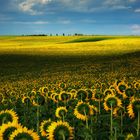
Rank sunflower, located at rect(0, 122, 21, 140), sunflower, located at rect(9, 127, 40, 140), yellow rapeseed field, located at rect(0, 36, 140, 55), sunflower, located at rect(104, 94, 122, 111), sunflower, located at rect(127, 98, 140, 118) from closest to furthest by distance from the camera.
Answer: sunflower, located at rect(9, 127, 40, 140) < sunflower, located at rect(0, 122, 21, 140) < sunflower, located at rect(127, 98, 140, 118) < sunflower, located at rect(104, 94, 122, 111) < yellow rapeseed field, located at rect(0, 36, 140, 55)

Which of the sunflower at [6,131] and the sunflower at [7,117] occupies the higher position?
the sunflower at [6,131]

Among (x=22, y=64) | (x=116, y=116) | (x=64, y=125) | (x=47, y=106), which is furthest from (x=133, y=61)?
(x=64, y=125)

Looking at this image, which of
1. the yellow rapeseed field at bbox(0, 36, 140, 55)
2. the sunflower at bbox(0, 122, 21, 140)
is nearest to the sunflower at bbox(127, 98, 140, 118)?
the sunflower at bbox(0, 122, 21, 140)

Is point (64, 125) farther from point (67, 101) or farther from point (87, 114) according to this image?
point (67, 101)

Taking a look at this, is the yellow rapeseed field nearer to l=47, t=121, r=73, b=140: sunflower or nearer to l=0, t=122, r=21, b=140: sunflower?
l=47, t=121, r=73, b=140: sunflower

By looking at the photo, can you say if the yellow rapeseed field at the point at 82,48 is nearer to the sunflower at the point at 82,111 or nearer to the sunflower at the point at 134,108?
the sunflower at the point at 82,111

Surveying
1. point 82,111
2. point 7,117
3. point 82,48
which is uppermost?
point 7,117

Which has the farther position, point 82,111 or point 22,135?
point 82,111

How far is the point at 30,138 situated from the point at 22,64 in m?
54.3

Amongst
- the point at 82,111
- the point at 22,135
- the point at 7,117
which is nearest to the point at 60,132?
the point at 22,135

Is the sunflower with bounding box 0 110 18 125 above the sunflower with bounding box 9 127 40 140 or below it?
below

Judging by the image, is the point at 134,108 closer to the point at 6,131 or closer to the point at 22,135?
the point at 6,131

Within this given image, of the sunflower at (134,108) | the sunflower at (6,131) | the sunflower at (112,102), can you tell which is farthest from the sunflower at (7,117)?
the sunflower at (112,102)

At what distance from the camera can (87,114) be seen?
21.0ft
